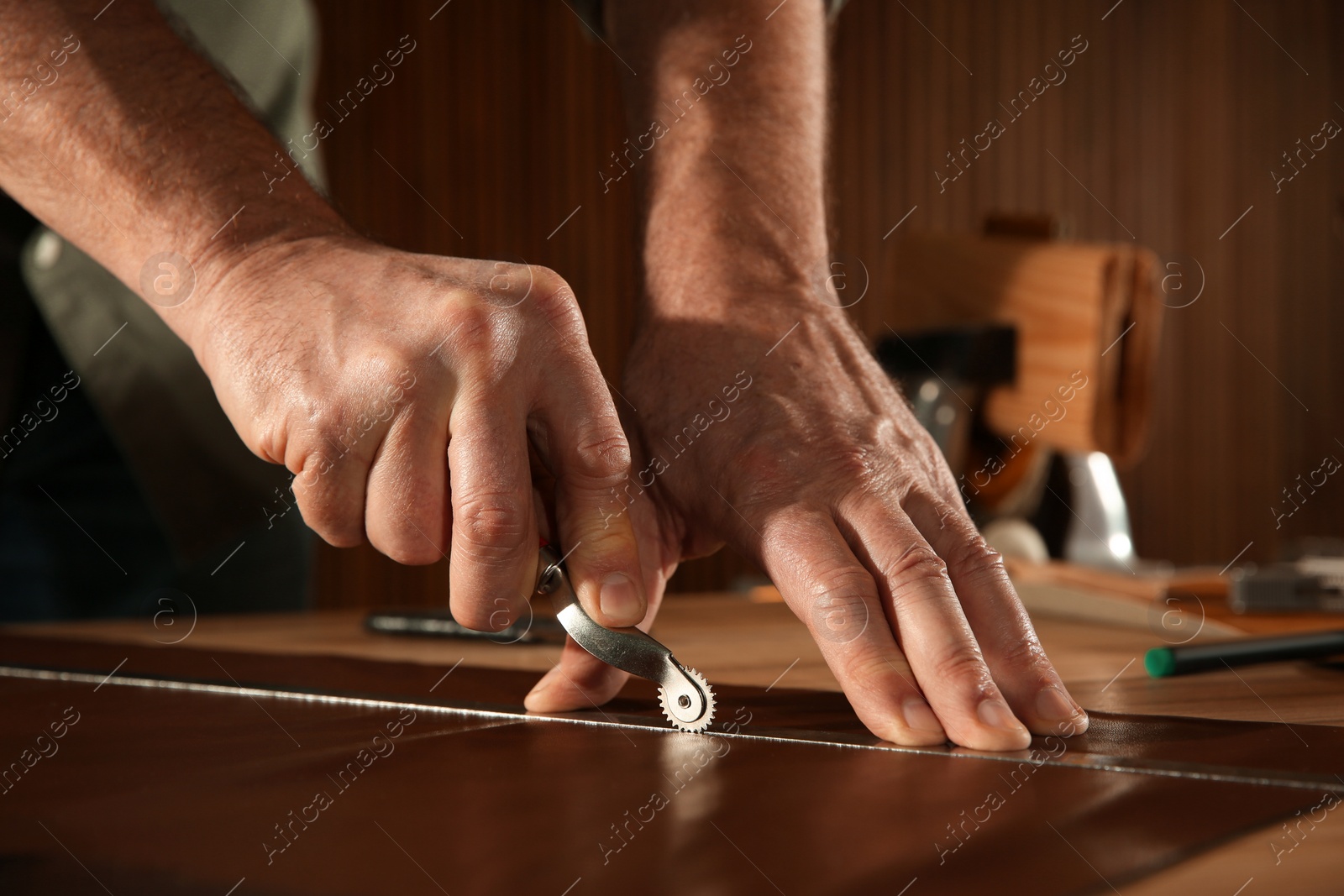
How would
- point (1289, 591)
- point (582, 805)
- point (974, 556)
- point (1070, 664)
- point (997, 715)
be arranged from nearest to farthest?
1. point (582, 805)
2. point (997, 715)
3. point (974, 556)
4. point (1070, 664)
5. point (1289, 591)

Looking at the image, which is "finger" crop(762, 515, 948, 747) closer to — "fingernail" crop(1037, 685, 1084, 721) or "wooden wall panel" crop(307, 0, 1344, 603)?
"fingernail" crop(1037, 685, 1084, 721)

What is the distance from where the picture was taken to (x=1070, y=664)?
691 mm

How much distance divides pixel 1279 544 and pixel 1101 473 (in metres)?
3.24

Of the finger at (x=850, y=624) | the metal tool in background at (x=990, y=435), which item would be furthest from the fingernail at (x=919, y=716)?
the metal tool in background at (x=990, y=435)

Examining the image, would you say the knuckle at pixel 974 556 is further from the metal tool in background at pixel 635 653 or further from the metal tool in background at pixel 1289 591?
the metal tool in background at pixel 1289 591

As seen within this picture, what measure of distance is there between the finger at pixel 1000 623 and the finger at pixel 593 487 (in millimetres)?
160

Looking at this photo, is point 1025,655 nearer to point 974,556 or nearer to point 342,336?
point 974,556

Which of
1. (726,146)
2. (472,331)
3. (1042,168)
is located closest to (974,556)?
(472,331)

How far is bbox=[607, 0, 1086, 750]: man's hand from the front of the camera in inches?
20.1

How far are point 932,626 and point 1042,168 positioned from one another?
394 cm

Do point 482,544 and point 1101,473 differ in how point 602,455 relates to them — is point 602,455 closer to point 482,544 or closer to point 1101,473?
point 482,544

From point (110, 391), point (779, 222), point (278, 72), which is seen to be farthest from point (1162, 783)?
point (278, 72)

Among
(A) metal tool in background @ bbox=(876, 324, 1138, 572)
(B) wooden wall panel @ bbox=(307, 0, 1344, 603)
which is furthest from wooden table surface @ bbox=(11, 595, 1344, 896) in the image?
(B) wooden wall panel @ bbox=(307, 0, 1344, 603)

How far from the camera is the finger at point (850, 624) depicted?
1.58ft
